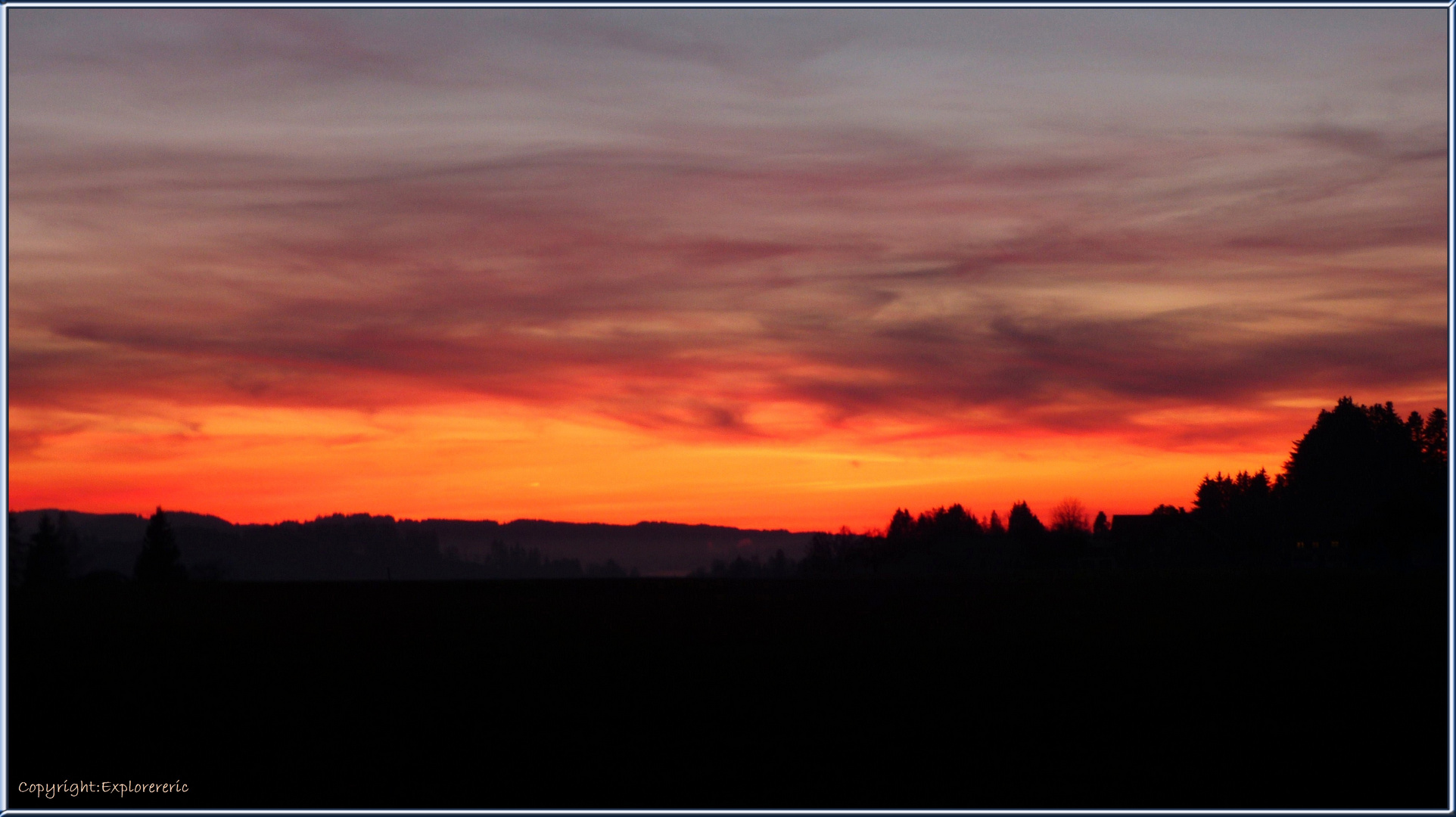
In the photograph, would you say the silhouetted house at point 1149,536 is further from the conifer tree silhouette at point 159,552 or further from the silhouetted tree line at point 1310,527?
the conifer tree silhouette at point 159,552

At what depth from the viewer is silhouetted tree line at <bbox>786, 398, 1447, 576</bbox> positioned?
69250mm

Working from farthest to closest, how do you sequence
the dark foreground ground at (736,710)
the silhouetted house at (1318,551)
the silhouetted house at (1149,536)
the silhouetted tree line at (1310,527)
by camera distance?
the silhouetted house at (1149,536) → the silhouetted house at (1318,551) → the silhouetted tree line at (1310,527) → the dark foreground ground at (736,710)

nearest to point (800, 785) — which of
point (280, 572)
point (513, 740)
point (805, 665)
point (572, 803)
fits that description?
point (572, 803)

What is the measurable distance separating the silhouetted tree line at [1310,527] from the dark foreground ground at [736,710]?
1595 inches

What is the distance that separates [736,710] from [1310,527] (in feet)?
258

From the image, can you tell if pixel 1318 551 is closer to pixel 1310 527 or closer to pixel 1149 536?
pixel 1310 527

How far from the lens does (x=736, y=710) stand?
62.6 feet

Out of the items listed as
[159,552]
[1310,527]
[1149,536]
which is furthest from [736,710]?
[159,552]

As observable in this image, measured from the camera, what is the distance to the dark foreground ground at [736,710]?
49.3ft

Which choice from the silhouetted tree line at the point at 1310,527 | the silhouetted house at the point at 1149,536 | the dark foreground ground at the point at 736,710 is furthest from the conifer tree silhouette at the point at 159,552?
the silhouetted house at the point at 1149,536

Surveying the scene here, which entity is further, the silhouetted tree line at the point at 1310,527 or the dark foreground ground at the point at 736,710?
the silhouetted tree line at the point at 1310,527

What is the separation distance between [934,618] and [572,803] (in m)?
20.2

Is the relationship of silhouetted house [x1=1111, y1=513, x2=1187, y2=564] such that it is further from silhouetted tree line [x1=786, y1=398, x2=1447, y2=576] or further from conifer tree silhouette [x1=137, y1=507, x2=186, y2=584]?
conifer tree silhouette [x1=137, y1=507, x2=186, y2=584]

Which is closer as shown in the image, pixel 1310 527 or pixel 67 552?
pixel 1310 527
